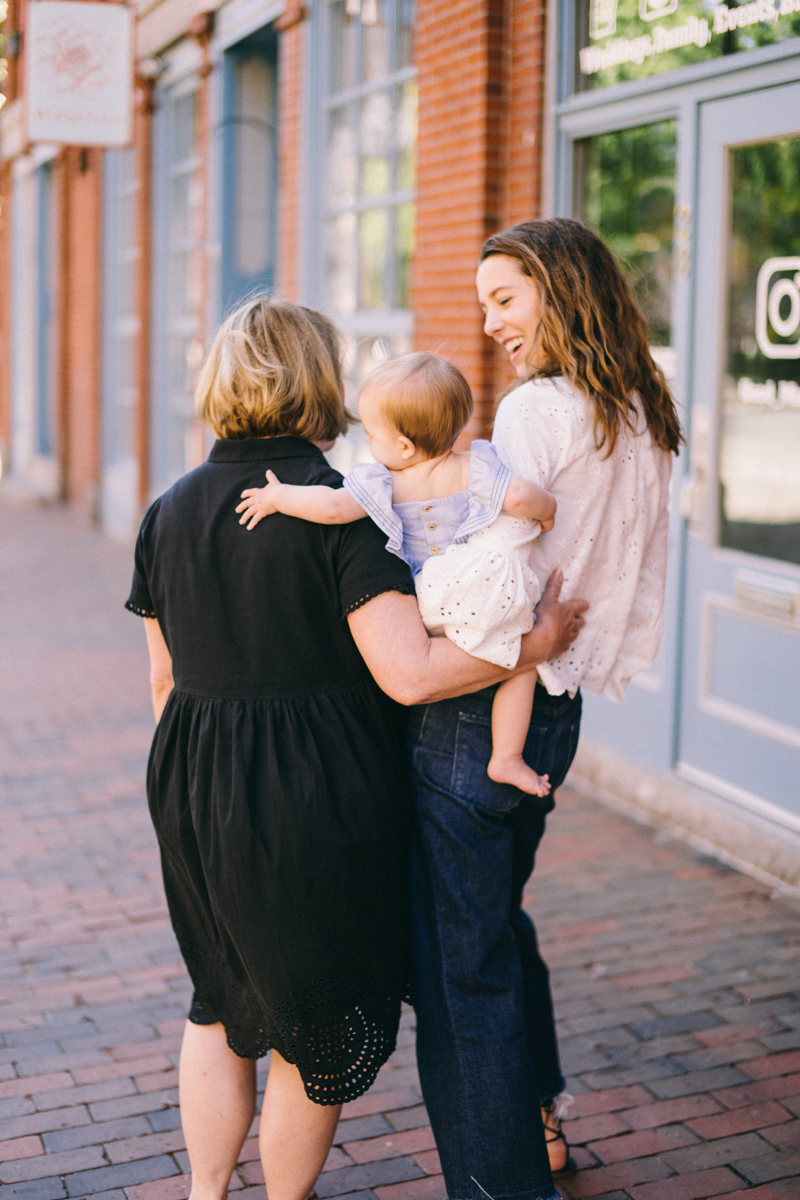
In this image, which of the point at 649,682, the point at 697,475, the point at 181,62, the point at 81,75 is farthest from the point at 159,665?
the point at 181,62

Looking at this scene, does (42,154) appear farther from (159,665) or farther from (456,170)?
(159,665)

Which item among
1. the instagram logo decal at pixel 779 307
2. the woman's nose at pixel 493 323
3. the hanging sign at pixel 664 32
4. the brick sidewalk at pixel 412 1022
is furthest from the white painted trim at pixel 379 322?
the woman's nose at pixel 493 323

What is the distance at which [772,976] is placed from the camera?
3.89m

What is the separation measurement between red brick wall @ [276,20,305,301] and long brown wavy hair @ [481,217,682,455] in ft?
19.5

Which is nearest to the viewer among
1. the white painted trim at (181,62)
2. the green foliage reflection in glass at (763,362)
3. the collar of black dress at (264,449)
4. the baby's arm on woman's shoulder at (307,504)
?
the baby's arm on woman's shoulder at (307,504)

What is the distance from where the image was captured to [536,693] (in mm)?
2523

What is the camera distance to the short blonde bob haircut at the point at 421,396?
226cm

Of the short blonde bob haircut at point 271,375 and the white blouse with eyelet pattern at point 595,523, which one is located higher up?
the short blonde bob haircut at point 271,375

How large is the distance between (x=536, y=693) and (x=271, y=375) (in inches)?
30.7

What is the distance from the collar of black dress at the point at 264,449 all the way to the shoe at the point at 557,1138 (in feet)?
5.11

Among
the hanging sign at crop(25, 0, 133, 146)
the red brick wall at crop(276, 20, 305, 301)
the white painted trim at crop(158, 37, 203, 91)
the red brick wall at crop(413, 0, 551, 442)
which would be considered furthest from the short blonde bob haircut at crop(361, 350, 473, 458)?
the white painted trim at crop(158, 37, 203, 91)

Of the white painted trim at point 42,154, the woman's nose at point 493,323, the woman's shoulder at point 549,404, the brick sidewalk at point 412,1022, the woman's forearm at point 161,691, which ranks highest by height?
the white painted trim at point 42,154

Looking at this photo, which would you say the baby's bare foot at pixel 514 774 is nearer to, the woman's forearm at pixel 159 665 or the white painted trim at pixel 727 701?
the woman's forearm at pixel 159 665

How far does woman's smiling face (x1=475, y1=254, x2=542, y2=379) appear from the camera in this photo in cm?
248
